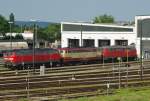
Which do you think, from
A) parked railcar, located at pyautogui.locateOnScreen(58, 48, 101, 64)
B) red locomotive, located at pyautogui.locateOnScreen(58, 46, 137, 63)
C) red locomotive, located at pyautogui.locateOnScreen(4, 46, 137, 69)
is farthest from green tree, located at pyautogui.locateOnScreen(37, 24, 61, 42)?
parked railcar, located at pyautogui.locateOnScreen(58, 48, 101, 64)

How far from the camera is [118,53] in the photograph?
69625mm

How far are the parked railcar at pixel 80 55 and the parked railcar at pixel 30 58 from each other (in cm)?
191

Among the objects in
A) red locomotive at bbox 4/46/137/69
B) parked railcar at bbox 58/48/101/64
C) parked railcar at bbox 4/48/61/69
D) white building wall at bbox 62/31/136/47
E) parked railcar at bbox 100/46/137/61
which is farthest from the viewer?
white building wall at bbox 62/31/136/47

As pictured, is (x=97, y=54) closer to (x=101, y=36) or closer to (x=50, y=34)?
(x=101, y=36)

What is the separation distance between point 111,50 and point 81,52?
17.6 feet

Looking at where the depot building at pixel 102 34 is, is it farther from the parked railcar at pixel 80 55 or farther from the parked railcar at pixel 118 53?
the parked railcar at pixel 80 55

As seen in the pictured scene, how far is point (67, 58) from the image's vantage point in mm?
64688

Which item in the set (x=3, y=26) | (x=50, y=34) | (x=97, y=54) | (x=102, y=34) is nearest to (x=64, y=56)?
(x=97, y=54)

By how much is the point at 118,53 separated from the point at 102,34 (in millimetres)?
32734

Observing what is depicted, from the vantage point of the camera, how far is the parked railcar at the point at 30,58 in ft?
191

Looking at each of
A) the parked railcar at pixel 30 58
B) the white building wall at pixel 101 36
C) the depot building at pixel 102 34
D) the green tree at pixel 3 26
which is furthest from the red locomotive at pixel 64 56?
the green tree at pixel 3 26

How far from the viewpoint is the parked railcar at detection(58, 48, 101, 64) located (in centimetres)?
6494

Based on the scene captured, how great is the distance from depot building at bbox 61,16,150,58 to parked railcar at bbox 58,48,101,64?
879 inches

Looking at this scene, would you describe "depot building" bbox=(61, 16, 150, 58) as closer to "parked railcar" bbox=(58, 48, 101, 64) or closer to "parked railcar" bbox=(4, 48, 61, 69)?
"parked railcar" bbox=(58, 48, 101, 64)
